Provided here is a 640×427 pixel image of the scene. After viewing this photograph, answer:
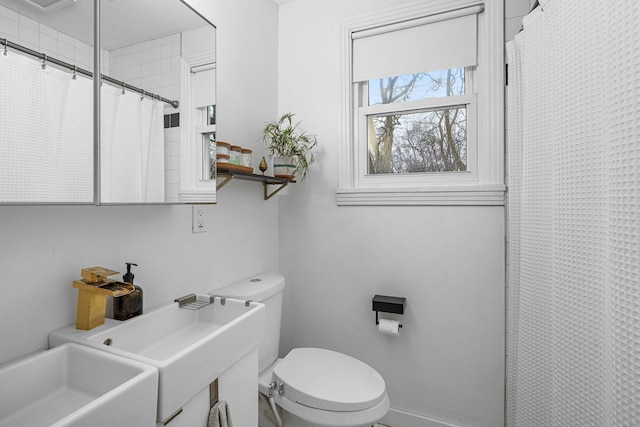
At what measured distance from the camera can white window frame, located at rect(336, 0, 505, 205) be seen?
1511 mm

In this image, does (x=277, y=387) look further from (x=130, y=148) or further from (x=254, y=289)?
(x=130, y=148)

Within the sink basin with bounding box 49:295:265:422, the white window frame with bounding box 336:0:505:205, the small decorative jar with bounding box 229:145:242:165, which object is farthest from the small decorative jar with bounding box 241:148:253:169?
the sink basin with bounding box 49:295:265:422

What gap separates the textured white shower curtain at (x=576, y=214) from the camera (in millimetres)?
635

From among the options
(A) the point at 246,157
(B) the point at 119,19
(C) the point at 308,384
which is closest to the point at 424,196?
(A) the point at 246,157

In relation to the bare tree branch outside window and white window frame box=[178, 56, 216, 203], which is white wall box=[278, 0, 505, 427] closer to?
the bare tree branch outside window

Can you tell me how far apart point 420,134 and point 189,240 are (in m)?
1.30

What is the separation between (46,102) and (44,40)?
163 millimetres

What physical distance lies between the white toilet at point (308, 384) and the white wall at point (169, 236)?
229 mm

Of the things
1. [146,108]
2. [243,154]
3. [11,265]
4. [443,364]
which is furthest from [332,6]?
[443,364]

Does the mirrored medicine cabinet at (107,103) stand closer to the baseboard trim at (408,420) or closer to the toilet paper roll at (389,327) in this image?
the toilet paper roll at (389,327)

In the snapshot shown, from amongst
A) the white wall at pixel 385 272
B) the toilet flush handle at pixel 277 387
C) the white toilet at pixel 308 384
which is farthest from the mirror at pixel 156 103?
the toilet flush handle at pixel 277 387

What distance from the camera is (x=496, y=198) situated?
1502 mm

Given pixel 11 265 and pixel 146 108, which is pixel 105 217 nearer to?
pixel 11 265

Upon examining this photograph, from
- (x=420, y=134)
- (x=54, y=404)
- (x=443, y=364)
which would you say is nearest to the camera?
(x=54, y=404)
